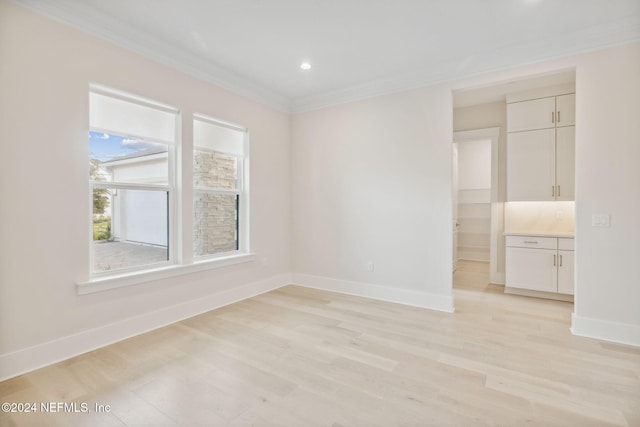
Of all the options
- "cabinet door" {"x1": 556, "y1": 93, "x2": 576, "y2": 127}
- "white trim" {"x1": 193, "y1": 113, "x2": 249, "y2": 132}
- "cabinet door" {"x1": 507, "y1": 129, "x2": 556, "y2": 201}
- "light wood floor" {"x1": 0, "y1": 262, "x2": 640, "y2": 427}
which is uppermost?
"cabinet door" {"x1": 556, "y1": 93, "x2": 576, "y2": 127}

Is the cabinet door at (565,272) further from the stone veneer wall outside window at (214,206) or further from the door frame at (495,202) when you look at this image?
the stone veneer wall outside window at (214,206)

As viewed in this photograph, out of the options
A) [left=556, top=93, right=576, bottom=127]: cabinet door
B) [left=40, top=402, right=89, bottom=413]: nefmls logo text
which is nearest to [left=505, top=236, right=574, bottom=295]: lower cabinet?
[left=556, top=93, right=576, bottom=127]: cabinet door

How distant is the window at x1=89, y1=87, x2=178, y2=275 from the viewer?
2812mm

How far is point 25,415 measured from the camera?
5.91ft

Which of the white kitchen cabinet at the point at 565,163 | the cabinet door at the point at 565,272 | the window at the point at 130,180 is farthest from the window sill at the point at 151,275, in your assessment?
the white kitchen cabinet at the point at 565,163

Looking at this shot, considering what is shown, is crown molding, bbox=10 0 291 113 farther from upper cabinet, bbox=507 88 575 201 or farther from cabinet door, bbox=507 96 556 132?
upper cabinet, bbox=507 88 575 201

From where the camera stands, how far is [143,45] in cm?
298

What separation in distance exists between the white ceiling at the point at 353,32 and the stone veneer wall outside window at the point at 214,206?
3.36 ft

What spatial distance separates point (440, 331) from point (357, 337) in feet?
2.86

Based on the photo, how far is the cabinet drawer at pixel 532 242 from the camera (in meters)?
4.04

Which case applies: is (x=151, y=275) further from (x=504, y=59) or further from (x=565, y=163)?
(x=565, y=163)

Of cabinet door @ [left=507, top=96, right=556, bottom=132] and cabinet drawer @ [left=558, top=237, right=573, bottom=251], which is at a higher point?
cabinet door @ [left=507, top=96, right=556, bottom=132]

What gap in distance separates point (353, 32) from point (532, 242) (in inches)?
144

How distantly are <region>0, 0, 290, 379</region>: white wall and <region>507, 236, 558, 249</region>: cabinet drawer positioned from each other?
14.9 ft
